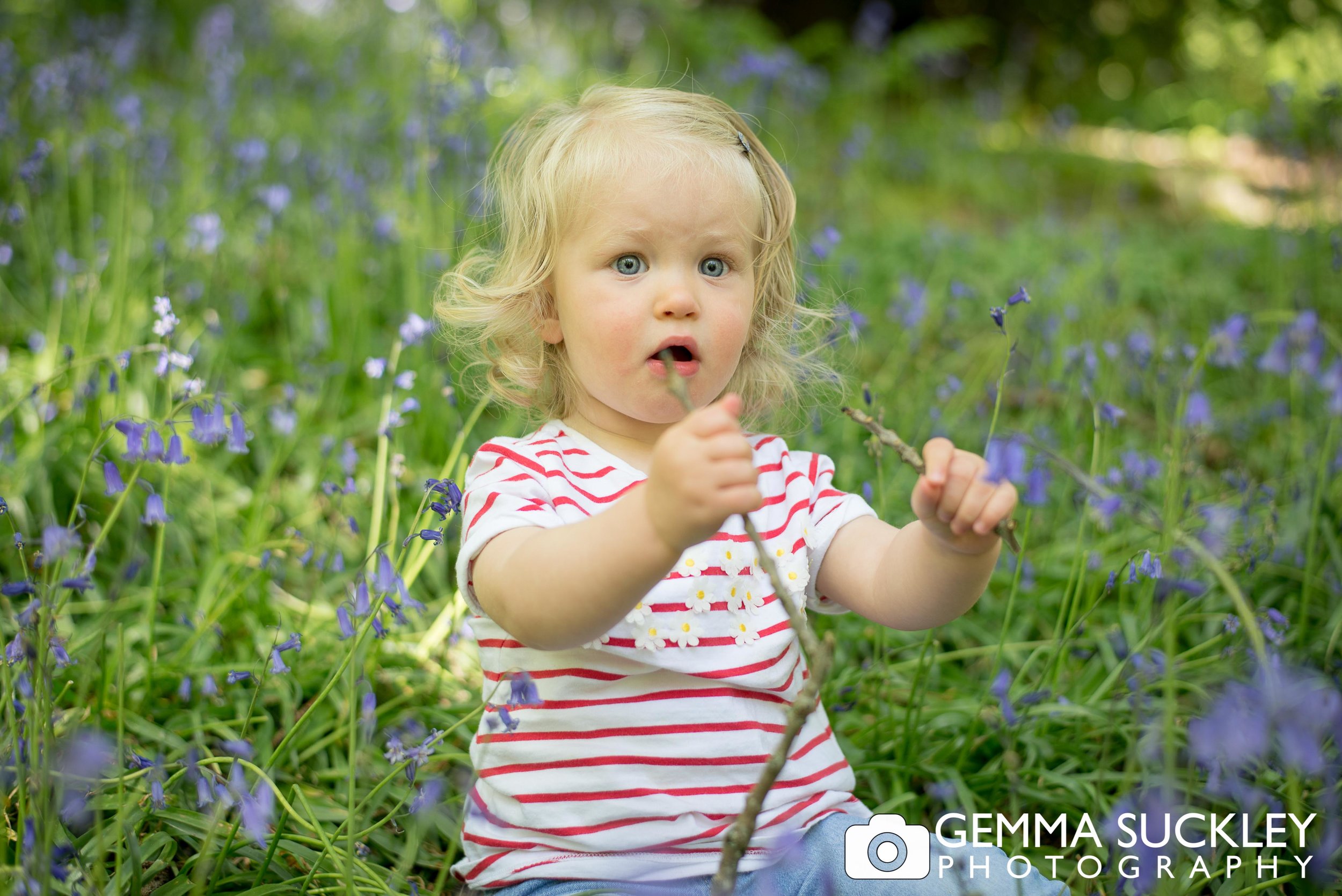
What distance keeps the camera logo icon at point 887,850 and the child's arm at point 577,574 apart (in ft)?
1.74

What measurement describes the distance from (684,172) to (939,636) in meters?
1.35

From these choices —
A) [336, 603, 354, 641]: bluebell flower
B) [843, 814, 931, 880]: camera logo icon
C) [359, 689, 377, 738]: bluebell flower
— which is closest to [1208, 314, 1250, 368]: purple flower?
[843, 814, 931, 880]: camera logo icon

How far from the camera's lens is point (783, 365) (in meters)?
1.84

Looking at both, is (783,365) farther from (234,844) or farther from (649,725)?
(234,844)

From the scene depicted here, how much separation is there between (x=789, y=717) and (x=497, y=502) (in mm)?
592

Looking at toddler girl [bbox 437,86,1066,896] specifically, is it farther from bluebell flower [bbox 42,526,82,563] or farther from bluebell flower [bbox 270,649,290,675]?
bluebell flower [bbox 42,526,82,563]

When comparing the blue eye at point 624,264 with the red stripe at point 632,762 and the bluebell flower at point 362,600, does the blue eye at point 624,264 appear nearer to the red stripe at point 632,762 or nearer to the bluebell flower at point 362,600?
the bluebell flower at point 362,600

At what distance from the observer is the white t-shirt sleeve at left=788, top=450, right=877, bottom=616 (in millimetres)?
1620

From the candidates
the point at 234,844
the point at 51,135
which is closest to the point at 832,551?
the point at 234,844

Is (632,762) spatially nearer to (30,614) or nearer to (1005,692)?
(1005,692)

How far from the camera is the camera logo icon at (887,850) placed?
1436mm

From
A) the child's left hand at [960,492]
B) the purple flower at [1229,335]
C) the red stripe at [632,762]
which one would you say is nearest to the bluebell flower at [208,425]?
the red stripe at [632,762]

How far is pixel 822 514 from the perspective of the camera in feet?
5.39

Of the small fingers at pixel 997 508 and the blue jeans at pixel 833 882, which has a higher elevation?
the small fingers at pixel 997 508
